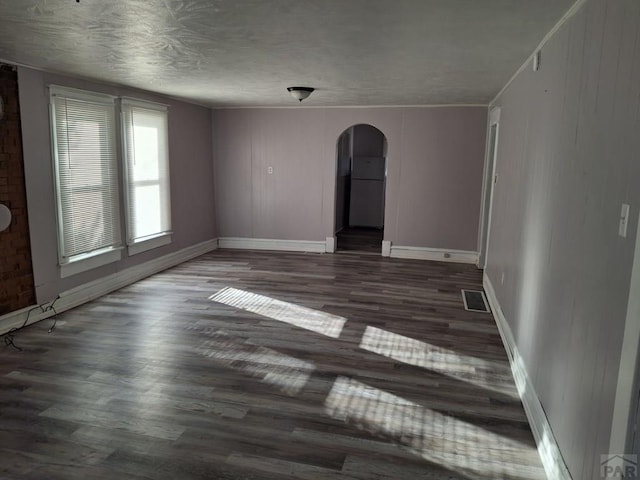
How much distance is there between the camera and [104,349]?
11.7ft

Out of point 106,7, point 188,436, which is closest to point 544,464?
point 188,436

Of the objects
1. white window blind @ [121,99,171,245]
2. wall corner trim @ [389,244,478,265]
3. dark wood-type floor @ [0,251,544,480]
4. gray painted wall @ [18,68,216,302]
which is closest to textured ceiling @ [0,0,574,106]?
gray painted wall @ [18,68,216,302]

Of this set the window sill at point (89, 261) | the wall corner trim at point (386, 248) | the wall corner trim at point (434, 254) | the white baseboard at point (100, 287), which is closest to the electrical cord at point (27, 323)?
the white baseboard at point (100, 287)

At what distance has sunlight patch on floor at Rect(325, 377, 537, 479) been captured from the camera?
2.27 m

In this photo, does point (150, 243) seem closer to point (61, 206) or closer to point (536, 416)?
point (61, 206)

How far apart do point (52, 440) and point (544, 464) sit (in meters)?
2.55

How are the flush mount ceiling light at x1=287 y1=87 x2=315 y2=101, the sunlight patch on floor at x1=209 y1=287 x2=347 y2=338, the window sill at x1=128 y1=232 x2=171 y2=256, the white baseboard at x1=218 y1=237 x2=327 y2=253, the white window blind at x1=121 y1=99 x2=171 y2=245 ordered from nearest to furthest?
the sunlight patch on floor at x1=209 y1=287 x2=347 y2=338 < the flush mount ceiling light at x1=287 y1=87 x2=315 y2=101 < the white window blind at x1=121 y1=99 x2=171 y2=245 < the window sill at x1=128 y1=232 x2=171 y2=256 < the white baseboard at x1=218 y1=237 x2=327 y2=253

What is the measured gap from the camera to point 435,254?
6918 millimetres

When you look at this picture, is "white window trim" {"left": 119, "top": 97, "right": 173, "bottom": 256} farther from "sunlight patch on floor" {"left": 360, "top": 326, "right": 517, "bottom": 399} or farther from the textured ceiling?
"sunlight patch on floor" {"left": 360, "top": 326, "right": 517, "bottom": 399}

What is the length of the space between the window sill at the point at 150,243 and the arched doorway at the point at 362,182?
383 centimetres

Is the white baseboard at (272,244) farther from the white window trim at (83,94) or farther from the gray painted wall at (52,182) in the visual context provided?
the white window trim at (83,94)

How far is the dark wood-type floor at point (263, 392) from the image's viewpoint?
2283 mm

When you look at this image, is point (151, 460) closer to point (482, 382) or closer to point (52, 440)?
point (52, 440)

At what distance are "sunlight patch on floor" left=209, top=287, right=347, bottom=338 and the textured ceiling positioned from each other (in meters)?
2.27
